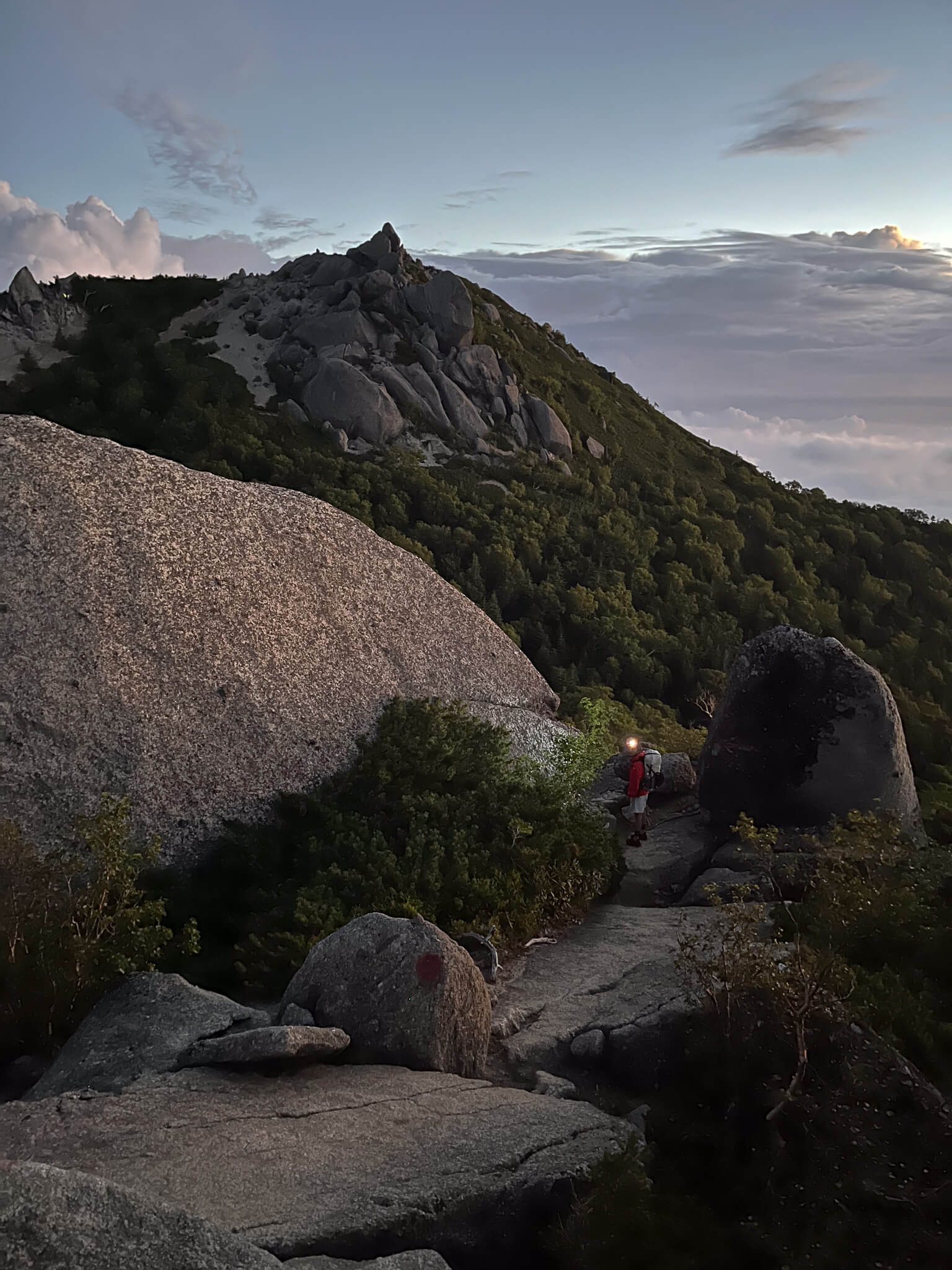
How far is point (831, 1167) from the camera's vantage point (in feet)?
25.2

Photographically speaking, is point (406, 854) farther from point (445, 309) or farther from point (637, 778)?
point (445, 309)

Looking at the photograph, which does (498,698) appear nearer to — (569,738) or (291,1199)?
(569,738)

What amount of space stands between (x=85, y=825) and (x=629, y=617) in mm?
33553

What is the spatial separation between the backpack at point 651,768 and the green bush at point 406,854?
241 cm

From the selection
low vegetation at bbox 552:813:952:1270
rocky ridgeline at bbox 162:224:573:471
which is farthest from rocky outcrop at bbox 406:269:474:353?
low vegetation at bbox 552:813:952:1270

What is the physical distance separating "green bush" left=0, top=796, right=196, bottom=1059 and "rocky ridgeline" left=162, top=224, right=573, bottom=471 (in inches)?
1548

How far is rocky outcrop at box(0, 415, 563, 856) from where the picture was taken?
13.5 meters

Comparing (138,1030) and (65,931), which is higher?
(65,931)

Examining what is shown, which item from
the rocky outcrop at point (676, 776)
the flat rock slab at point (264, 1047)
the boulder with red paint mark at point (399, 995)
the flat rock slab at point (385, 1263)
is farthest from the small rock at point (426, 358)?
the flat rock slab at point (385, 1263)

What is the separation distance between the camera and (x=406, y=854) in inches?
539

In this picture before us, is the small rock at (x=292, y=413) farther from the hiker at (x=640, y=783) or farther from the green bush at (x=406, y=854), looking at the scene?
the hiker at (x=640, y=783)

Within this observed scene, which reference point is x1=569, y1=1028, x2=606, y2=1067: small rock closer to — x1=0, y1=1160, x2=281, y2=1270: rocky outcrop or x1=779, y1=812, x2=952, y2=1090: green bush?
x1=779, y1=812, x2=952, y2=1090: green bush

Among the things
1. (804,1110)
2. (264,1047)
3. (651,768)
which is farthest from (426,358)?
(804,1110)

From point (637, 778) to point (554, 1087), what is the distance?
9.54 metres
